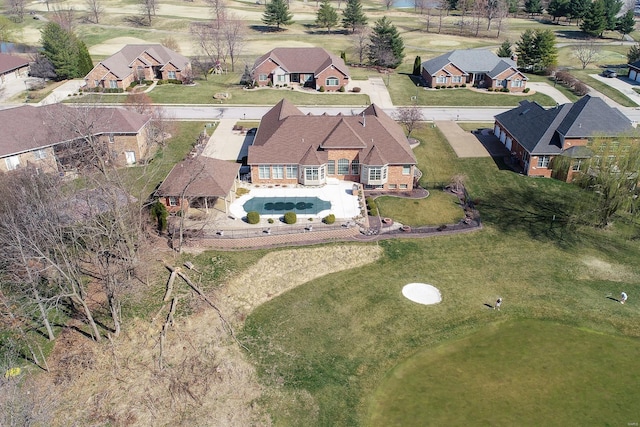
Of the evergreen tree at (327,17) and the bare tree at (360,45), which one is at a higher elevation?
the evergreen tree at (327,17)

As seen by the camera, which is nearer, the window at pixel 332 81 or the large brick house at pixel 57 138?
the large brick house at pixel 57 138

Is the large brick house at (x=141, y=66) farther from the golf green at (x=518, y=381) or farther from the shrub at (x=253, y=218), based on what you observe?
the golf green at (x=518, y=381)

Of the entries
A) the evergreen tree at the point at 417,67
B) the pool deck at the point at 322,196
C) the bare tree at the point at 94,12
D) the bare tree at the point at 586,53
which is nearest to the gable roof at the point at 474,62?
the evergreen tree at the point at 417,67

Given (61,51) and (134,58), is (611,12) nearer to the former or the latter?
(134,58)

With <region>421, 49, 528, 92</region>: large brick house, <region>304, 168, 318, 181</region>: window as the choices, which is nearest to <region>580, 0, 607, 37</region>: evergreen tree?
<region>421, 49, 528, 92</region>: large brick house

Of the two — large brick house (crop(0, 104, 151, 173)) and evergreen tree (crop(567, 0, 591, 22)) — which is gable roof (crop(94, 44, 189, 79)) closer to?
large brick house (crop(0, 104, 151, 173))
